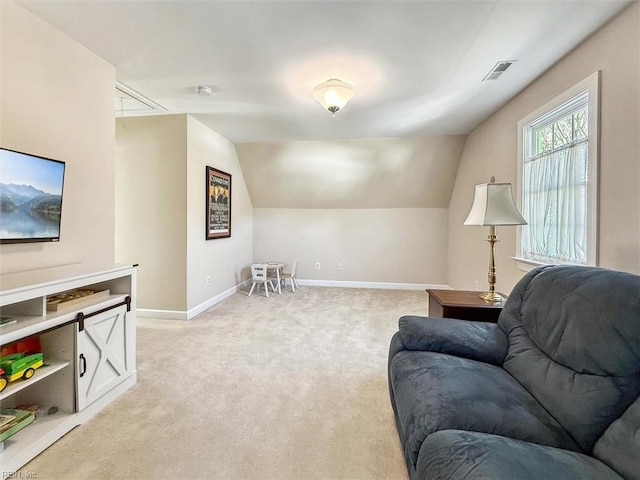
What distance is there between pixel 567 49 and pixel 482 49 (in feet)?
1.96

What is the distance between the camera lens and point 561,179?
2.43 m

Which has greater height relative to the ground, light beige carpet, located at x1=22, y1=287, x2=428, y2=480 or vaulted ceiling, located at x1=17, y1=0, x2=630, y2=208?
vaulted ceiling, located at x1=17, y1=0, x2=630, y2=208

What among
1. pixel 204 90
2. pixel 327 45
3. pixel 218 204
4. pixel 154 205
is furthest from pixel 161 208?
pixel 327 45

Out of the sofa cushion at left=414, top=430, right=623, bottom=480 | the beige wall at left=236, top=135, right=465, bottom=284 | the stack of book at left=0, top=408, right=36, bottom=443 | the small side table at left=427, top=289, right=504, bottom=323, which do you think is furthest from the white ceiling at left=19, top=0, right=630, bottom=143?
the stack of book at left=0, top=408, right=36, bottom=443

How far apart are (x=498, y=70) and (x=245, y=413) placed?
10.6 feet

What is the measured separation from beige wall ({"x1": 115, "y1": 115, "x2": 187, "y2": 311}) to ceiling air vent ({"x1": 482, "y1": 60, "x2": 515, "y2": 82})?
3.26m

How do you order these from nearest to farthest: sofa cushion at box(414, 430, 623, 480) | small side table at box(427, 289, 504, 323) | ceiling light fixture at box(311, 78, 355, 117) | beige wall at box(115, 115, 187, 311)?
sofa cushion at box(414, 430, 623, 480)
small side table at box(427, 289, 504, 323)
ceiling light fixture at box(311, 78, 355, 117)
beige wall at box(115, 115, 187, 311)

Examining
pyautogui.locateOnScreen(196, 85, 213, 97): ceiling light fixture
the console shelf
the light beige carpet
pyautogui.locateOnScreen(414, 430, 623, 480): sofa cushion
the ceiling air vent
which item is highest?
pyautogui.locateOnScreen(196, 85, 213, 97): ceiling light fixture

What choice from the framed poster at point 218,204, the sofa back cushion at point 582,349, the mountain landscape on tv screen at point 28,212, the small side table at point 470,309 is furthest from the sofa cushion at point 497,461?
the framed poster at point 218,204

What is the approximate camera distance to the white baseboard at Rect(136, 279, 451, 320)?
12.6 feet

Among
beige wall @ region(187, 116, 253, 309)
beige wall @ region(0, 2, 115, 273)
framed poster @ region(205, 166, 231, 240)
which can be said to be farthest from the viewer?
framed poster @ region(205, 166, 231, 240)

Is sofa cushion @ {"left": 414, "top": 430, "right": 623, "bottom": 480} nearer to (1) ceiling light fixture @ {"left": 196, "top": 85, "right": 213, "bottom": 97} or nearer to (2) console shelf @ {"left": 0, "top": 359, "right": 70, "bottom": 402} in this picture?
(2) console shelf @ {"left": 0, "top": 359, "right": 70, "bottom": 402}

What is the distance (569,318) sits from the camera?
138 cm

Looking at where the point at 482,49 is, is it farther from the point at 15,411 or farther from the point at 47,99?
the point at 15,411
